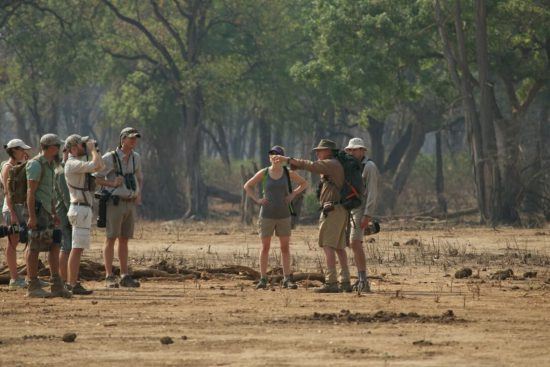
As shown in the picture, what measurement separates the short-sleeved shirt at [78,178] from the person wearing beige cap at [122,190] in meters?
0.78

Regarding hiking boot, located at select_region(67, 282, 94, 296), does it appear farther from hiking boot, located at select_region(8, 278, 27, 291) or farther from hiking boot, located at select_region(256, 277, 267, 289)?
hiking boot, located at select_region(256, 277, 267, 289)

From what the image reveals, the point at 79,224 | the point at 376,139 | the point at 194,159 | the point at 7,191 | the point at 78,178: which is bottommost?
the point at 79,224

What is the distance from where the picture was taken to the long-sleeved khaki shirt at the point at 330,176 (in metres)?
16.1

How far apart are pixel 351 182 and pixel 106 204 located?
3000 mm

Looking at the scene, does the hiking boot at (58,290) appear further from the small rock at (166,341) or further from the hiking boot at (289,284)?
the small rock at (166,341)

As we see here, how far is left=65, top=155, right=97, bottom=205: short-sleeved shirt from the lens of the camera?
1584 cm

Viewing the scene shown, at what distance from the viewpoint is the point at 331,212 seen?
16.4 meters

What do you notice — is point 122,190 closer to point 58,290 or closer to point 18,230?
point 18,230

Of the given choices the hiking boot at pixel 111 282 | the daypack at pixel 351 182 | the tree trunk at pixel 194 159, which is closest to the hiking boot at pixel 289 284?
the daypack at pixel 351 182

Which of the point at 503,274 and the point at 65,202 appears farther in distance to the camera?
the point at 503,274

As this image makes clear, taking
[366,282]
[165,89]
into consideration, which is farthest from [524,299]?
[165,89]

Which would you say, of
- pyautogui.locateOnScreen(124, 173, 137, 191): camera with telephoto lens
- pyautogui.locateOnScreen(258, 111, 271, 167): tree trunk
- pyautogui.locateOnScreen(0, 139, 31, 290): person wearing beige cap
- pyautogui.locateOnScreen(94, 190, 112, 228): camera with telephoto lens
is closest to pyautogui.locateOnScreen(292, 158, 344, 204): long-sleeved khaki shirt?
pyautogui.locateOnScreen(124, 173, 137, 191): camera with telephoto lens

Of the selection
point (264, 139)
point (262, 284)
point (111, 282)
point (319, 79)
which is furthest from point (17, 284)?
point (264, 139)

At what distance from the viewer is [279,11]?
52750 millimetres
